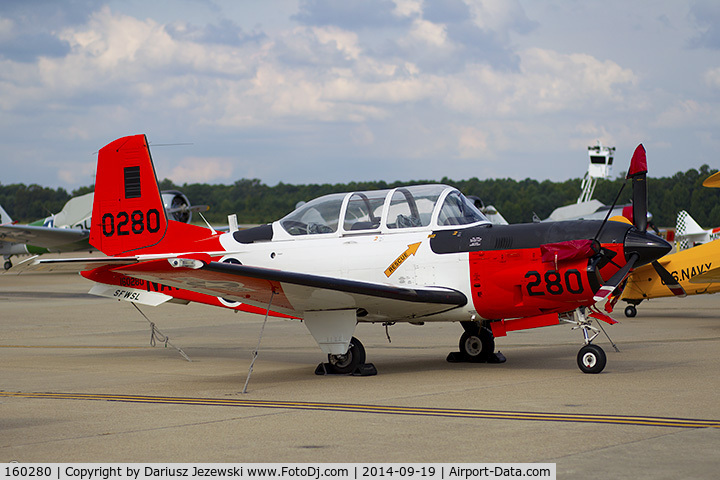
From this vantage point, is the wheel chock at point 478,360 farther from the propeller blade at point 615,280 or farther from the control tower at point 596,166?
the control tower at point 596,166

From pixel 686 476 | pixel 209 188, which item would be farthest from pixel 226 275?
pixel 209 188

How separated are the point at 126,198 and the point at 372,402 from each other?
21.2ft

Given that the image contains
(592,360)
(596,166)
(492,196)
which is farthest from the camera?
(492,196)

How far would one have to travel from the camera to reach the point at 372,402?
8195 millimetres

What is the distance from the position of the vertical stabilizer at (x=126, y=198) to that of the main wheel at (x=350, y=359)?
13.2ft

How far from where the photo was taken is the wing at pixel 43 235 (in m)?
35.4

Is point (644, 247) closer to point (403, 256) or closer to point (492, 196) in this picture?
point (403, 256)

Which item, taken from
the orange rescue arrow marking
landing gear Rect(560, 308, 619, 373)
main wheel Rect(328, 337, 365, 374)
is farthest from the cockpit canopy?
landing gear Rect(560, 308, 619, 373)

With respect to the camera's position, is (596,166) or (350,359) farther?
→ (596,166)

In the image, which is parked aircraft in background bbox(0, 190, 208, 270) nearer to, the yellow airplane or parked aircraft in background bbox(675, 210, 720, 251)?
parked aircraft in background bbox(675, 210, 720, 251)

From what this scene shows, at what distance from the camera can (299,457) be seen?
5.72m

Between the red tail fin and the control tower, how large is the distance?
56.9m

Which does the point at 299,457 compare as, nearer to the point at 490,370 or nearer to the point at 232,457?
the point at 232,457

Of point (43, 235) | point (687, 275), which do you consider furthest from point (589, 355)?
point (43, 235)
